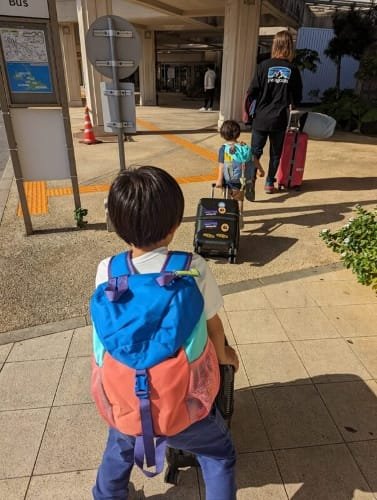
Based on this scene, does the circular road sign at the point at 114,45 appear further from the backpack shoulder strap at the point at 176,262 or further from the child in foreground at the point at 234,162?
the backpack shoulder strap at the point at 176,262

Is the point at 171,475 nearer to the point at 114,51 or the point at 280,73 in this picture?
the point at 114,51

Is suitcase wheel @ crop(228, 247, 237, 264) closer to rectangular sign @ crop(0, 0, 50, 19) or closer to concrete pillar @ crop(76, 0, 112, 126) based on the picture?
rectangular sign @ crop(0, 0, 50, 19)

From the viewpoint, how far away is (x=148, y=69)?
60.6 feet

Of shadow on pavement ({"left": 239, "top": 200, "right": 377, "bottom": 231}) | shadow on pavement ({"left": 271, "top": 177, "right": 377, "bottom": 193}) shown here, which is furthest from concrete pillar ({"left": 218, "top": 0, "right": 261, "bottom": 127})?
shadow on pavement ({"left": 239, "top": 200, "right": 377, "bottom": 231})

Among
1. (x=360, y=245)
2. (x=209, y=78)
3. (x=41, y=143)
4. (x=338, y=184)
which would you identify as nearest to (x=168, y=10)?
(x=209, y=78)

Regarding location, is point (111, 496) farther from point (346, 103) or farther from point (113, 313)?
point (346, 103)

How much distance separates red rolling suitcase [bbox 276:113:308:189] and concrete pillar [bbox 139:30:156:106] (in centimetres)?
1395

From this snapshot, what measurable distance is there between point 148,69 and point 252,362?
1874 cm

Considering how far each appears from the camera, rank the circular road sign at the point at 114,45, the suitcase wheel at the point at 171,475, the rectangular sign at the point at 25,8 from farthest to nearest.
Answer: the rectangular sign at the point at 25,8 → the circular road sign at the point at 114,45 → the suitcase wheel at the point at 171,475

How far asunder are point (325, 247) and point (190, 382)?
3640mm

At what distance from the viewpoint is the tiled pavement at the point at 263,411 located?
191 centimetres

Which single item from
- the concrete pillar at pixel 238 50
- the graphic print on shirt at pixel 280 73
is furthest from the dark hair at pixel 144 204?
the concrete pillar at pixel 238 50

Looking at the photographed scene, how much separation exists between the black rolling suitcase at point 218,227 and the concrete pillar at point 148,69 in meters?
16.1

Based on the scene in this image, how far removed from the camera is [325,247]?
443 cm
